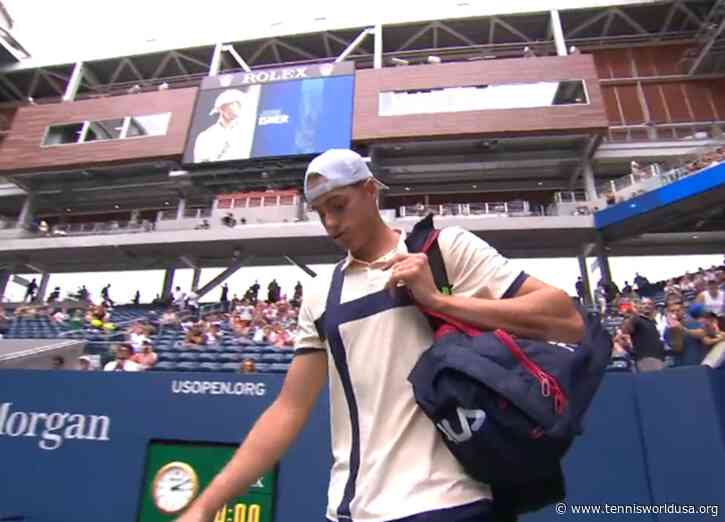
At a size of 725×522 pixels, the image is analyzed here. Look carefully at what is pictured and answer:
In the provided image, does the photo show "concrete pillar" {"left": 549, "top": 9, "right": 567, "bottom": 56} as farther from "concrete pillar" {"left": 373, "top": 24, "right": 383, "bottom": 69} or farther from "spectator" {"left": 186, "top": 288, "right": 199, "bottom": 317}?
"spectator" {"left": 186, "top": 288, "right": 199, "bottom": 317}

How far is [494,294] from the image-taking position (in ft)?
3.19

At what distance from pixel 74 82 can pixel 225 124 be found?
1150 centimetres

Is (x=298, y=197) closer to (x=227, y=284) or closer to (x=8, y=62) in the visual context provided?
(x=227, y=284)

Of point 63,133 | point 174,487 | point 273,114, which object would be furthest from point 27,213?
point 174,487

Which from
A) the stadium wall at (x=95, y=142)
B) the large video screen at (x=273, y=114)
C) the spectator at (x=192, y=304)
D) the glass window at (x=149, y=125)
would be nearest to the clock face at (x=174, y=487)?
the spectator at (x=192, y=304)

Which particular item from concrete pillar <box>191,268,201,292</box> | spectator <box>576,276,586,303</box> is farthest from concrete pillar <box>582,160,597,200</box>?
concrete pillar <box>191,268,201,292</box>

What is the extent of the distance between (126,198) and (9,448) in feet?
74.4

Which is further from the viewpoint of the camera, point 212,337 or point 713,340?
point 212,337

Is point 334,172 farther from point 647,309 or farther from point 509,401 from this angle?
point 647,309

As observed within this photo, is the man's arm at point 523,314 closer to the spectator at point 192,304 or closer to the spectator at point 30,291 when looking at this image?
the spectator at point 192,304

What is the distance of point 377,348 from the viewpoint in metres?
0.99

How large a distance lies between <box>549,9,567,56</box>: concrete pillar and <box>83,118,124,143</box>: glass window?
828 inches

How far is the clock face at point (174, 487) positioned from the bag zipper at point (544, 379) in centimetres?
264

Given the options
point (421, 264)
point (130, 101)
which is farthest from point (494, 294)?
point (130, 101)
